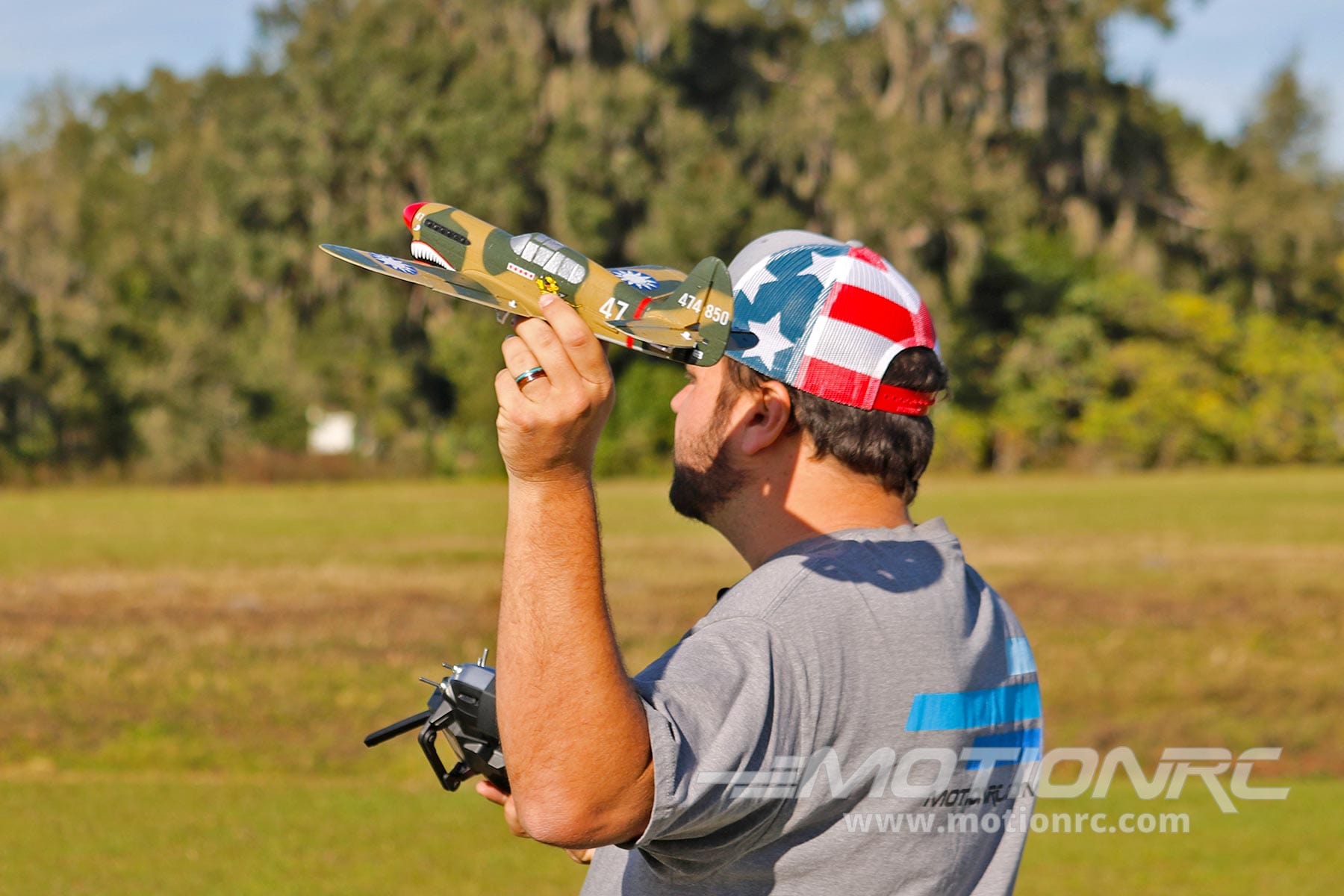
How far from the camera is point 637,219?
53469 millimetres

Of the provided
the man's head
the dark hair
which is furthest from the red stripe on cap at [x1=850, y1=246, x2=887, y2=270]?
the dark hair

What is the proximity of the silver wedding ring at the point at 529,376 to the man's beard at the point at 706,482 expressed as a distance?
0.64 m

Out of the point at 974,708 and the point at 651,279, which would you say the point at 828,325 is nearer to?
the point at 651,279

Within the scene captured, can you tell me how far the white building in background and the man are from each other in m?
52.2

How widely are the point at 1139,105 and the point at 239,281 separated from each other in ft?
→ 121

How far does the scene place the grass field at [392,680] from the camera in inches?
279

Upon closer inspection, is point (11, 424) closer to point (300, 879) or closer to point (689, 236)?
point (689, 236)

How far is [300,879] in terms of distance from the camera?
664cm

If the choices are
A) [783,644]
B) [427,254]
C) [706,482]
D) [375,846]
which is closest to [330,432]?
[375,846]

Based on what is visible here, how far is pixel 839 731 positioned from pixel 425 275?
0.81 meters

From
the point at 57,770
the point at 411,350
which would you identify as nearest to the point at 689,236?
the point at 411,350

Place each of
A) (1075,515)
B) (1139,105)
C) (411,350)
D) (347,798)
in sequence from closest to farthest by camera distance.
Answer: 1. (347,798)
2. (1075,515)
3. (411,350)
4. (1139,105)

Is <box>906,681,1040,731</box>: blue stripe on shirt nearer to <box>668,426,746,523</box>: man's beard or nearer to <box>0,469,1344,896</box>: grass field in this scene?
<box>668,426,746,523</box>: man's beard

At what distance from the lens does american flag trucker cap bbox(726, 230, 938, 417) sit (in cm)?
233
